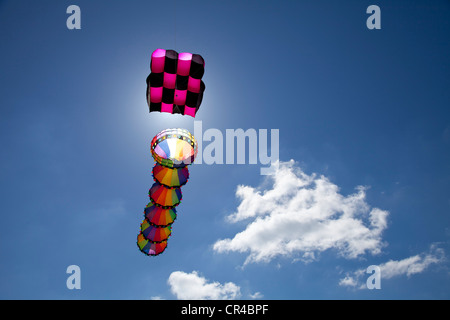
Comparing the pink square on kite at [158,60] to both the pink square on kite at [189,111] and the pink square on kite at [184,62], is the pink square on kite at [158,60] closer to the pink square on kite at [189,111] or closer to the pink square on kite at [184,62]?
the pink square on kite at [184,62]

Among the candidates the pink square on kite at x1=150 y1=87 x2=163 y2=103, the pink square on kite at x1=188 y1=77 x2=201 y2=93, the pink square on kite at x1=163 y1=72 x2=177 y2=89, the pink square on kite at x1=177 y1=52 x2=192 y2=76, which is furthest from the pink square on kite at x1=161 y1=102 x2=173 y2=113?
the pink square on kite at x1=177 y1=52 x2=192 y2=76

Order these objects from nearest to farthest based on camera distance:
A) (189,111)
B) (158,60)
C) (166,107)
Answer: (158,60), (166,107), (189,111)

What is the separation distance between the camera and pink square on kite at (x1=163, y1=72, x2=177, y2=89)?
1095cm

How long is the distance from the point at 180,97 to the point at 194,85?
870mm

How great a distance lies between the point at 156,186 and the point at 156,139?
218cm

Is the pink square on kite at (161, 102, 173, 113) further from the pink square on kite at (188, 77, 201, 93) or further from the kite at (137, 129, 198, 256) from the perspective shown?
the kite at (137, 129, 198, 256)

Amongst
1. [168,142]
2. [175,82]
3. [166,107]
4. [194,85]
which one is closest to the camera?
[168,142]

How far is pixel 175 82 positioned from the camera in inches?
442

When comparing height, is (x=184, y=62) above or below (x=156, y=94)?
above


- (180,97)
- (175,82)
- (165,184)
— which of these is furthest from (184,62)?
(165,184)

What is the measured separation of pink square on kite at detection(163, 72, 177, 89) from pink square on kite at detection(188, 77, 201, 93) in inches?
26.8

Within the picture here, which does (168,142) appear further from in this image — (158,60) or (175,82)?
(158,60)
